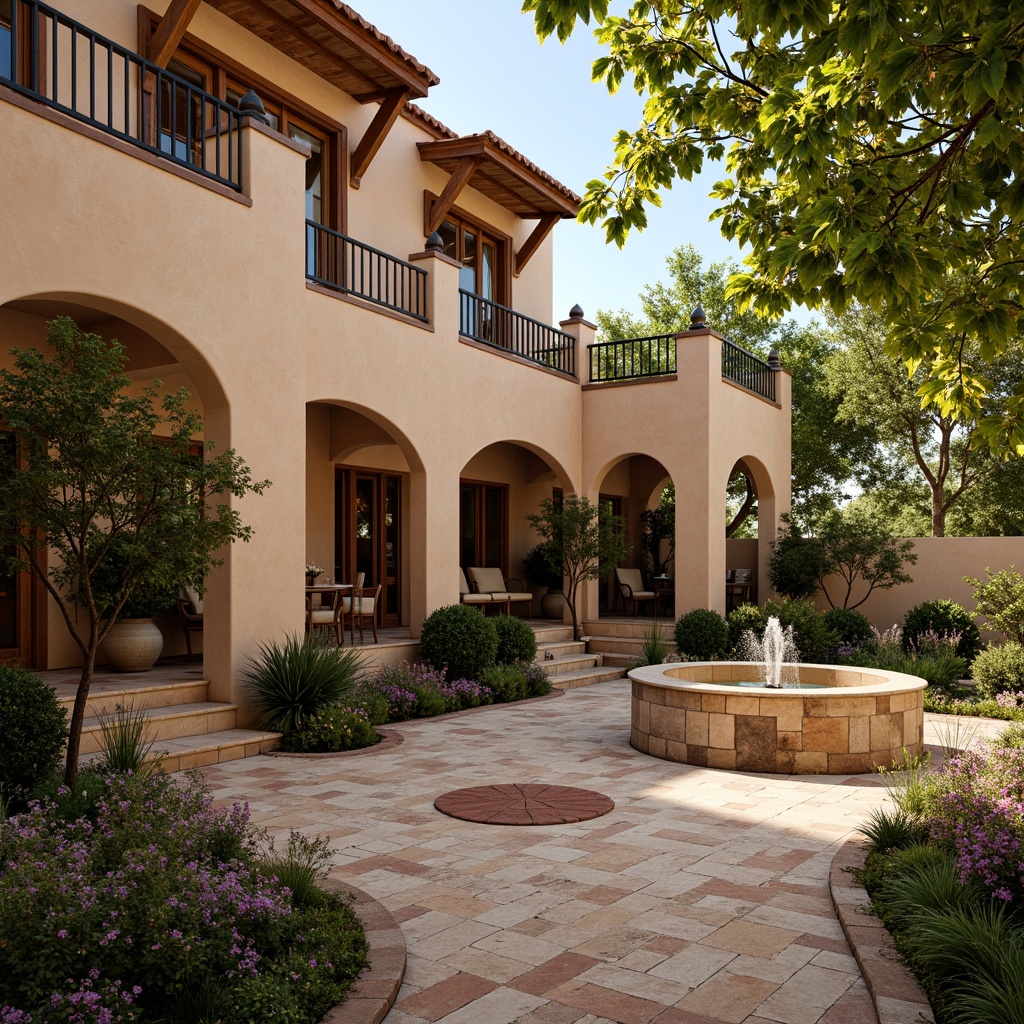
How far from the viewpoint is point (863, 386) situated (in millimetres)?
23844

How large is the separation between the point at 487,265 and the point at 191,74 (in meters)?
7.01

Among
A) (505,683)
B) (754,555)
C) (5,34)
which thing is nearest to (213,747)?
(505,683)

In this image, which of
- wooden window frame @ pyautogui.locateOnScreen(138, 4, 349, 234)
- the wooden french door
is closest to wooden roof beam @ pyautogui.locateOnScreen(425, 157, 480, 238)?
wooden window frame @ pyautogui.locateOnScreen(138, 4, 349, 234)

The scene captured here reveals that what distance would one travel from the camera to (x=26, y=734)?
19.7ft

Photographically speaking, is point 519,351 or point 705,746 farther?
point 519,351

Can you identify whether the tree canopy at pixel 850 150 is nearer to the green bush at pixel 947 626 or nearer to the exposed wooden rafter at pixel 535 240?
the green bush at pixel 947 626

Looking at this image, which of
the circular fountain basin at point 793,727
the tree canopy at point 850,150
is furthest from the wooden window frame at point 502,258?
the tree canopy at point 850,150

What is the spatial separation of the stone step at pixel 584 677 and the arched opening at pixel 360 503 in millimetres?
2520

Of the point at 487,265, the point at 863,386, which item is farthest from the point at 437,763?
the point at 863,386

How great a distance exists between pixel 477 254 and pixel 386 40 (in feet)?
16.4

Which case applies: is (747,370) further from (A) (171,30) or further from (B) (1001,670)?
(A) (171,30)

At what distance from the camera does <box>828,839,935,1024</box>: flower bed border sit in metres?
3.52

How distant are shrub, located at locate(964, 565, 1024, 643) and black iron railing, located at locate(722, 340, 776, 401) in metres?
5.96

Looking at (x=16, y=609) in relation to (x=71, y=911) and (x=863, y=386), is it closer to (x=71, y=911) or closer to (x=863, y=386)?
(x=71, y=911)
